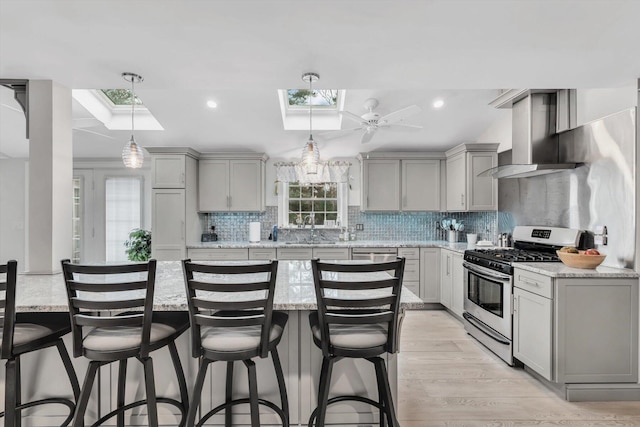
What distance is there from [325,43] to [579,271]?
2.47 m

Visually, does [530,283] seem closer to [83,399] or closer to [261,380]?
[261,380]

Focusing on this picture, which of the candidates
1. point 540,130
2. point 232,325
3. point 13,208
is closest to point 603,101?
point 540,130

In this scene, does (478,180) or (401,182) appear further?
(401,182)

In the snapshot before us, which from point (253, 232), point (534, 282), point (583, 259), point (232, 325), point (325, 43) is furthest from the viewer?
point (253, 232)

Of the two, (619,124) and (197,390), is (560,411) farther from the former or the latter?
(197,390)

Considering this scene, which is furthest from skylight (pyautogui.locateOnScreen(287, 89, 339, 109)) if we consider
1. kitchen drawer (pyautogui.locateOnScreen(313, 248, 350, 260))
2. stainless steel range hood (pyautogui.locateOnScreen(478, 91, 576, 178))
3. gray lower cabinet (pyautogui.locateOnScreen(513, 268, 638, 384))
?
gray lower cabinet (pyautogui.locateOnScreen(513, 268, 638, 384))

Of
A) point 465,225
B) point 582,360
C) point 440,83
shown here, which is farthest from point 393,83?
point 465,225

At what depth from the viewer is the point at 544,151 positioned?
3367mm

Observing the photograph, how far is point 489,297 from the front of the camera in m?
3.33

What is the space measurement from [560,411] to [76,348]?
9.97ft

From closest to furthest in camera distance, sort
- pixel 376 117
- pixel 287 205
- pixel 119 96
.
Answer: pixel 376 117 → pixel 119 96 → pixel 287 205

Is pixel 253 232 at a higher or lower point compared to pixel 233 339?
higher

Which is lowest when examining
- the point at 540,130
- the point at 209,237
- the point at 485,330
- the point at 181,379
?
the point at 485,330

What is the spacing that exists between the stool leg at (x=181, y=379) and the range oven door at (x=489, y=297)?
2.68 meters
